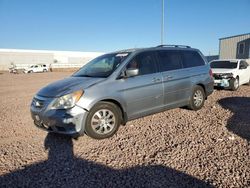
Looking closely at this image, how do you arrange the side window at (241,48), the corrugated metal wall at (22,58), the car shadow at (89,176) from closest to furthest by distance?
1. the car shadow at (89,176)
2. the side window at (241,48)
3. the corrugated metal wall at (22,58)

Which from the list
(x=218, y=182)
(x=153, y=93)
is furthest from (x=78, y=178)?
(x=153, y=93)

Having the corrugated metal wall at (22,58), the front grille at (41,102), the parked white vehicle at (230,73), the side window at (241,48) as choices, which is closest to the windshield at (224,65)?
the parked white vehicle at (230,73)

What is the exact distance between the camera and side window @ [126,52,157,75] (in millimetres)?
4898

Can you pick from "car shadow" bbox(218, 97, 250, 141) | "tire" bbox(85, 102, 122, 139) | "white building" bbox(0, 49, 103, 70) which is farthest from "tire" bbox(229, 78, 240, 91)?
"white building" bbox(0, 49, 103, 70)

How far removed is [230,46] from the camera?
→ 26250mm

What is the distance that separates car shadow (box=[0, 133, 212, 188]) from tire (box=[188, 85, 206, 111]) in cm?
328

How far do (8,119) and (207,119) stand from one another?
5595 mm

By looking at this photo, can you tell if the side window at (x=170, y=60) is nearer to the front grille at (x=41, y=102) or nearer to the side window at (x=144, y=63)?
the side window at (x=144, y=63)

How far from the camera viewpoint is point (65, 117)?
12.9 feet

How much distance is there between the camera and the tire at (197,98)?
6.10 m

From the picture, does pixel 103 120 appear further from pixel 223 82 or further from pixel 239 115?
pixel 223 82

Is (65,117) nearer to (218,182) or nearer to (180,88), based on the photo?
(218,182)

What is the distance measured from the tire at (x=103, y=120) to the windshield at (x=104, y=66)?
2.32 ft

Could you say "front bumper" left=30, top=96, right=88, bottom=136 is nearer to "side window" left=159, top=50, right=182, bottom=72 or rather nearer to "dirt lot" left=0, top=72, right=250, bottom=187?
"dirt lot" left=0, top=72, right=250, bottom=187
